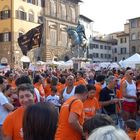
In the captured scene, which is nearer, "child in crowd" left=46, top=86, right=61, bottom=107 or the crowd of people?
the crowd of people

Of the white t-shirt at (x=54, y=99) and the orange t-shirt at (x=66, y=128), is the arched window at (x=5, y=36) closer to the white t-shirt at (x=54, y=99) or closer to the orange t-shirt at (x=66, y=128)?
the white t-shirt at (x=54, y=99)

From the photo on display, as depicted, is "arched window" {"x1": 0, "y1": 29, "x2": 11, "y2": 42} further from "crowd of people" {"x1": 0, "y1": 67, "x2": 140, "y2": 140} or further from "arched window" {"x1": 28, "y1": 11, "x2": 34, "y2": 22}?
"crowd of people" {"x1": 0, "y1": 67, "x2": 140, "y2": 140}

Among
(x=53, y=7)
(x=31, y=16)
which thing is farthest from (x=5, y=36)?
(x=53, y=7)

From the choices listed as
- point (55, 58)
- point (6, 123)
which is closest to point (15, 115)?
point (6, 123)

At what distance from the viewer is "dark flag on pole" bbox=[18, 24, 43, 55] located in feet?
54.0

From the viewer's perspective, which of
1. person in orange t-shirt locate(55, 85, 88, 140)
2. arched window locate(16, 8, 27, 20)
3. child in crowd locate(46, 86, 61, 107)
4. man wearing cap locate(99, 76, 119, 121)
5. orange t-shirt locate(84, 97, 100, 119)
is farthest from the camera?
arched window locate(16, 8, 27, 20)

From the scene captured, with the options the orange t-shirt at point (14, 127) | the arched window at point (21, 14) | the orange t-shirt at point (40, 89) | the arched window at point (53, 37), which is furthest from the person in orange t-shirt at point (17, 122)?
the arched window at point (53, 37)

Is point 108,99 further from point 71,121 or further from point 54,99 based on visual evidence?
point 71,121

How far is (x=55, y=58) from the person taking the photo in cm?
5734

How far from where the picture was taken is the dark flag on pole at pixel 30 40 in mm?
16453

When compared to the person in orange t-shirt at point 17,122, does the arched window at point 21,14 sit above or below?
above

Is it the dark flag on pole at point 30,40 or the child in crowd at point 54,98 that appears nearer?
the child in crowd at point 54,98

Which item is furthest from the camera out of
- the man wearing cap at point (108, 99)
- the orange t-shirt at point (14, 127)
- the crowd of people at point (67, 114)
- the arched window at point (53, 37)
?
the arched window at point (53, 37)

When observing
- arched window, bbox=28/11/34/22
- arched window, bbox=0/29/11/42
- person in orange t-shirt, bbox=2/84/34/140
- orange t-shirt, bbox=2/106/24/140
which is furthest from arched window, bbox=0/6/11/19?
orange t-shirt, bbox=2/106/24/140
